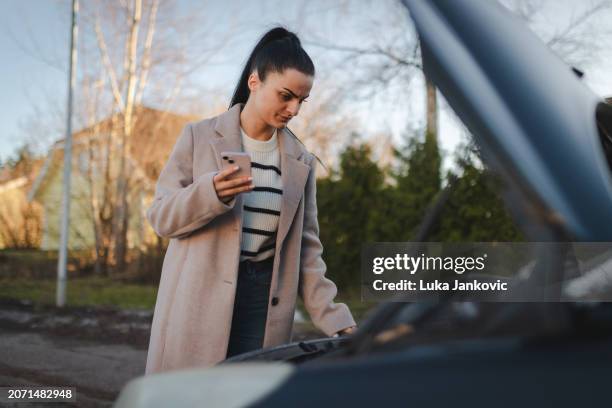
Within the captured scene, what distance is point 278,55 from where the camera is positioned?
7.18ft

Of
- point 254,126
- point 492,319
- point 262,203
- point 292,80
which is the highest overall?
point 292,80

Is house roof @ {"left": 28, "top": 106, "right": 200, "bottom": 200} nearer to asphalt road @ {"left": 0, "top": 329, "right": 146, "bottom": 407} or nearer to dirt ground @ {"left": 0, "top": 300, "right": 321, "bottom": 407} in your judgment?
dirt ground @ {"left": 0, "top": 300, "right": 321, "bottom": 407}

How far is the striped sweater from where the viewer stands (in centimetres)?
215

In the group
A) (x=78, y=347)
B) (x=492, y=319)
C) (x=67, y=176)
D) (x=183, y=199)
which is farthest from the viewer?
(x=67, y=176)

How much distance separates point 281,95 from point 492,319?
1.64 metres

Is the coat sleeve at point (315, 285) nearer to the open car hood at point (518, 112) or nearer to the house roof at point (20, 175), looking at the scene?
the open car hood at point (518, 112)

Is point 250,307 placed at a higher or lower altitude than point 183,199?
lower

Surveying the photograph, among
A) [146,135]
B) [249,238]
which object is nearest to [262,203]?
[249,238]

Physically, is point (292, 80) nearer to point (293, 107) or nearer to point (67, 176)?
point (293, 107)

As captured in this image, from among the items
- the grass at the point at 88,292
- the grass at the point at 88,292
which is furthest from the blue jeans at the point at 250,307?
the grass at the point at 88,292

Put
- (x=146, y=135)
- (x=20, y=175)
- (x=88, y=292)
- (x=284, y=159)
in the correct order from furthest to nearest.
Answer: (x=20, y=175)
(x=146, y=135)
(x=88, y=292)
(x=284, y=159)

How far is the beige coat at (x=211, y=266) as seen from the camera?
6.67ft

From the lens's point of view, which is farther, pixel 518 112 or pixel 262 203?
pixel 262 203

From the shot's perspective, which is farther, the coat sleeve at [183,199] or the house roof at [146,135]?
the house roof at [146,135]
